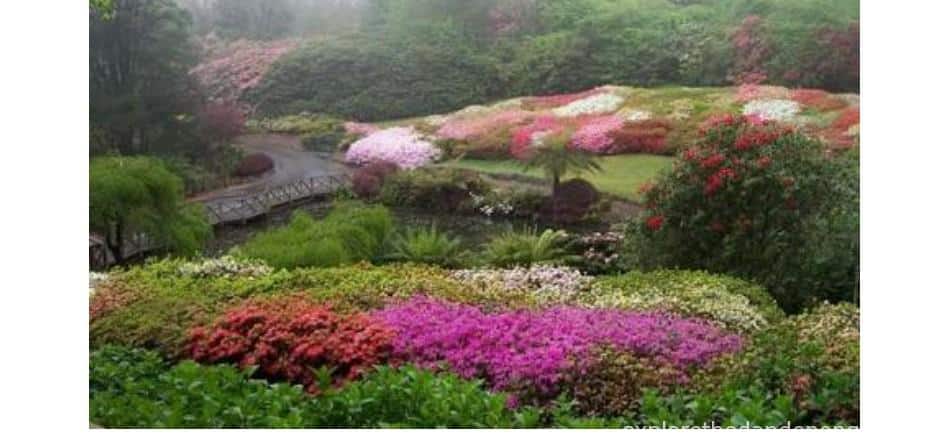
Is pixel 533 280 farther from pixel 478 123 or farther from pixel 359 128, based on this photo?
pixel 359 128

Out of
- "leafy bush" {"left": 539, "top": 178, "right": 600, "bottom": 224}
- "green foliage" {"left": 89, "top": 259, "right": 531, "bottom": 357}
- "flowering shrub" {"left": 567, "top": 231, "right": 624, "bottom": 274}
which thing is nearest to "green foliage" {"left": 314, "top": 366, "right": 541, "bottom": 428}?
"green foliage" {"left": 89, "top": 259, "right": 531, "bottom": 357}

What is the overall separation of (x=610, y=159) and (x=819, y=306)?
4.54 ft

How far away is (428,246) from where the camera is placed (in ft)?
22.4

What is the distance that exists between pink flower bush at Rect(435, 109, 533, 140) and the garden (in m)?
0.01

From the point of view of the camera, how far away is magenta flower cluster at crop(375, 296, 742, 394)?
6.04 metres

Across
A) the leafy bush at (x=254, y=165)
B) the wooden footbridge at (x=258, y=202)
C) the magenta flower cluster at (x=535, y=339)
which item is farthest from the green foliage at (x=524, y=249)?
the leafy bush at (x=254, y=165)

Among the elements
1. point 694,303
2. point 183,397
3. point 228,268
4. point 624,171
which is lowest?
point 183,397

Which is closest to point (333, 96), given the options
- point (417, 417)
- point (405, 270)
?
point (405, 270)

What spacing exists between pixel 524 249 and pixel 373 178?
3.06ft

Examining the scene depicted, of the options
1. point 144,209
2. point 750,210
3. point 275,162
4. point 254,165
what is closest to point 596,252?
point 750,210

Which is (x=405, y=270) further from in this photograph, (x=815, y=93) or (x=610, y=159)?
(x=815, y=93)

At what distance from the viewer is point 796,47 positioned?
261 inches

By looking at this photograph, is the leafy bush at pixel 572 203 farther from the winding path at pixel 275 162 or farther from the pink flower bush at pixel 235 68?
the pink flower bush at pixel 235 68
